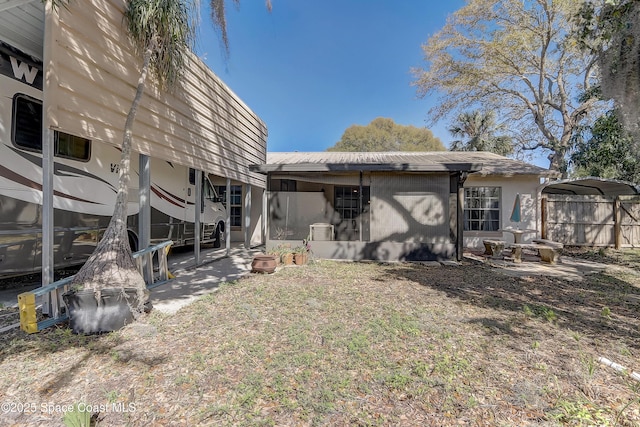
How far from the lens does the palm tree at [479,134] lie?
18.5 meters

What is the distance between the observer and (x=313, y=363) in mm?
2459

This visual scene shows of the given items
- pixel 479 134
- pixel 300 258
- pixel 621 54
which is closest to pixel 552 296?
pixel 621 54

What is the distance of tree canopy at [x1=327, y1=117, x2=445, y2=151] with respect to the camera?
28438mm

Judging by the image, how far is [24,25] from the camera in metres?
3.66

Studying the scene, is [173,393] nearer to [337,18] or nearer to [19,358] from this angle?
[19,358]

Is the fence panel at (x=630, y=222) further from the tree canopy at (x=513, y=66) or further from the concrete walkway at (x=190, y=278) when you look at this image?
the concrete walkway at (x=190, y=278)

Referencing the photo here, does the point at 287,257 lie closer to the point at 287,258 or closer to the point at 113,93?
the point at 287,258

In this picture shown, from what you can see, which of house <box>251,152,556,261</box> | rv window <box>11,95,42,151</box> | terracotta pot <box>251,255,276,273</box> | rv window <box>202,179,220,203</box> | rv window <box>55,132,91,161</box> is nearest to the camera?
rv window <box>11,95,42,151</box>

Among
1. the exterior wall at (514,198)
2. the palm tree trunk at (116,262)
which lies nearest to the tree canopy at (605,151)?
the exterior wall at (514,198)

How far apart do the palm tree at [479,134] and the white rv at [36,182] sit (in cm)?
1950

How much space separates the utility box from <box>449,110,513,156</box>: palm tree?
49.5 ft

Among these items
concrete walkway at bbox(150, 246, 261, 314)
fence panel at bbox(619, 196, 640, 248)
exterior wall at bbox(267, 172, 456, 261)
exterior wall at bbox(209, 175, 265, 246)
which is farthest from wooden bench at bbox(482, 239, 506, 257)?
exterior wall at bbox(209, 175, 265, 246)

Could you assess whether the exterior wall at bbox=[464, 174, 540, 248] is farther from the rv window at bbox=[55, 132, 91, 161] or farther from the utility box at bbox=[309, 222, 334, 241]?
the rv window at bbox=[55, 132, 91, 161]

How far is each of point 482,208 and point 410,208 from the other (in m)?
3.79
